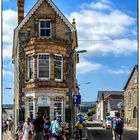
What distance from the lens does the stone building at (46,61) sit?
924 inches

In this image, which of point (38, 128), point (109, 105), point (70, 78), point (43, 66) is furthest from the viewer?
point (109, 105)

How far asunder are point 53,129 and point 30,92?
9841 mm

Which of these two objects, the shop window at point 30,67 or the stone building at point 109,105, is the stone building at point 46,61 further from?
the stone building at point 109,105

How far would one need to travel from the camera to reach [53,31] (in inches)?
964

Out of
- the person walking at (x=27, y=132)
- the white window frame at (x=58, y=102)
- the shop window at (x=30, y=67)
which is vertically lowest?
the person walking at (x=27, y=132)

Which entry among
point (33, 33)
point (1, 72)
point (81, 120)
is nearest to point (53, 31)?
point (33, 33)

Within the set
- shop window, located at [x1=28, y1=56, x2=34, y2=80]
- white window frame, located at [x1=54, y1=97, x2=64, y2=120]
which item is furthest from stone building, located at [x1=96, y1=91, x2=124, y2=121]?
shop window, located at [x1=28, y1=56, x2=34, y2=80]

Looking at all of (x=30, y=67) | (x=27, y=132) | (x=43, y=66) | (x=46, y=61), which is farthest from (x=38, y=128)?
(x=30, y=67)

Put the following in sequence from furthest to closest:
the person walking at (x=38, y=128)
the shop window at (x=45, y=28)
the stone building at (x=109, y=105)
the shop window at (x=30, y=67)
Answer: the stone building at (x=109, y=105) < the shop window at (x=45, y=28) < the shop window at (x=30, y=67) < the person walking at (x=38, y=128)

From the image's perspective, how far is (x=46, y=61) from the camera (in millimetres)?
23672

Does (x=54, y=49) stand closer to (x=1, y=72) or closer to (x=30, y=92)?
(x=30, y=92)

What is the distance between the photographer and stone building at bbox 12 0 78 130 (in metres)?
23.5

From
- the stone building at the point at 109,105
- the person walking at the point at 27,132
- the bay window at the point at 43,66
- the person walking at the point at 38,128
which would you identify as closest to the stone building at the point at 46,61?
the bay window at the point at 43,66

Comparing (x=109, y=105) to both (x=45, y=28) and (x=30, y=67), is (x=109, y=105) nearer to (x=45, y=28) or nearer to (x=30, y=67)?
(x=45, y=28)
